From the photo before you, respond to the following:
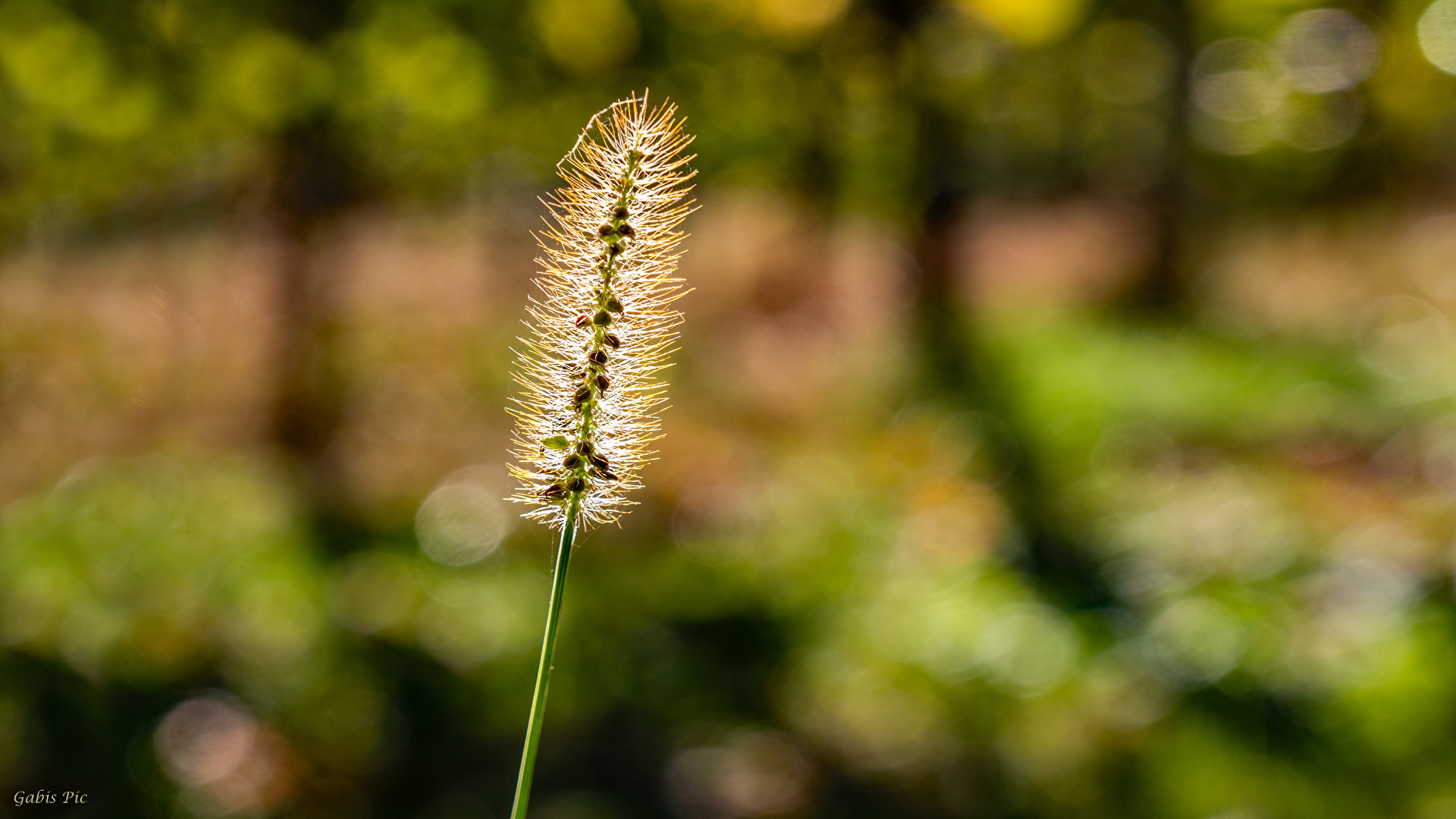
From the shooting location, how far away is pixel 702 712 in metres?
4.73

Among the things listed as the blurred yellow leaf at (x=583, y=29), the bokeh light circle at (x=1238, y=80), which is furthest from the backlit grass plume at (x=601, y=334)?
the bokeh light circle at (x=1238, y=80)

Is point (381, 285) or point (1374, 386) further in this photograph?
point (381, 285)

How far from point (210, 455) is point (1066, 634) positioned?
6.14 meters

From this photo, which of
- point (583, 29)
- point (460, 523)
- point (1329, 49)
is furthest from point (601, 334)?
point (1329, 49)

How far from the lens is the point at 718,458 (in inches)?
309

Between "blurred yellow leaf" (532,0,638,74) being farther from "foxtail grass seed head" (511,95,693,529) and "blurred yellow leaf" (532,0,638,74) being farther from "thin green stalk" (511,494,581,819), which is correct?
"thin green stalk" (511,494,581,819)

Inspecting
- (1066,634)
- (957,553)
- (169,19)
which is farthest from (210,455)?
(1066,634)

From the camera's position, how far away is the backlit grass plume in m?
0.85

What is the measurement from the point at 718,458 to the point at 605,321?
7.00 meters

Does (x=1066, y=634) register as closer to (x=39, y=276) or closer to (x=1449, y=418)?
(x=1449, y=418)

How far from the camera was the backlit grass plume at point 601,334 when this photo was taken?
0.85 metres

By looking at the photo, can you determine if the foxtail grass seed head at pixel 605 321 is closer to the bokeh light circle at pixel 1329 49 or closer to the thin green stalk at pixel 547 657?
the thin green stalk at pixel 547 657

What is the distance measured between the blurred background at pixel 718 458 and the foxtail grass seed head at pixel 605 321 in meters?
3.44

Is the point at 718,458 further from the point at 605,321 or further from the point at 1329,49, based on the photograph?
the point at 1329,49
